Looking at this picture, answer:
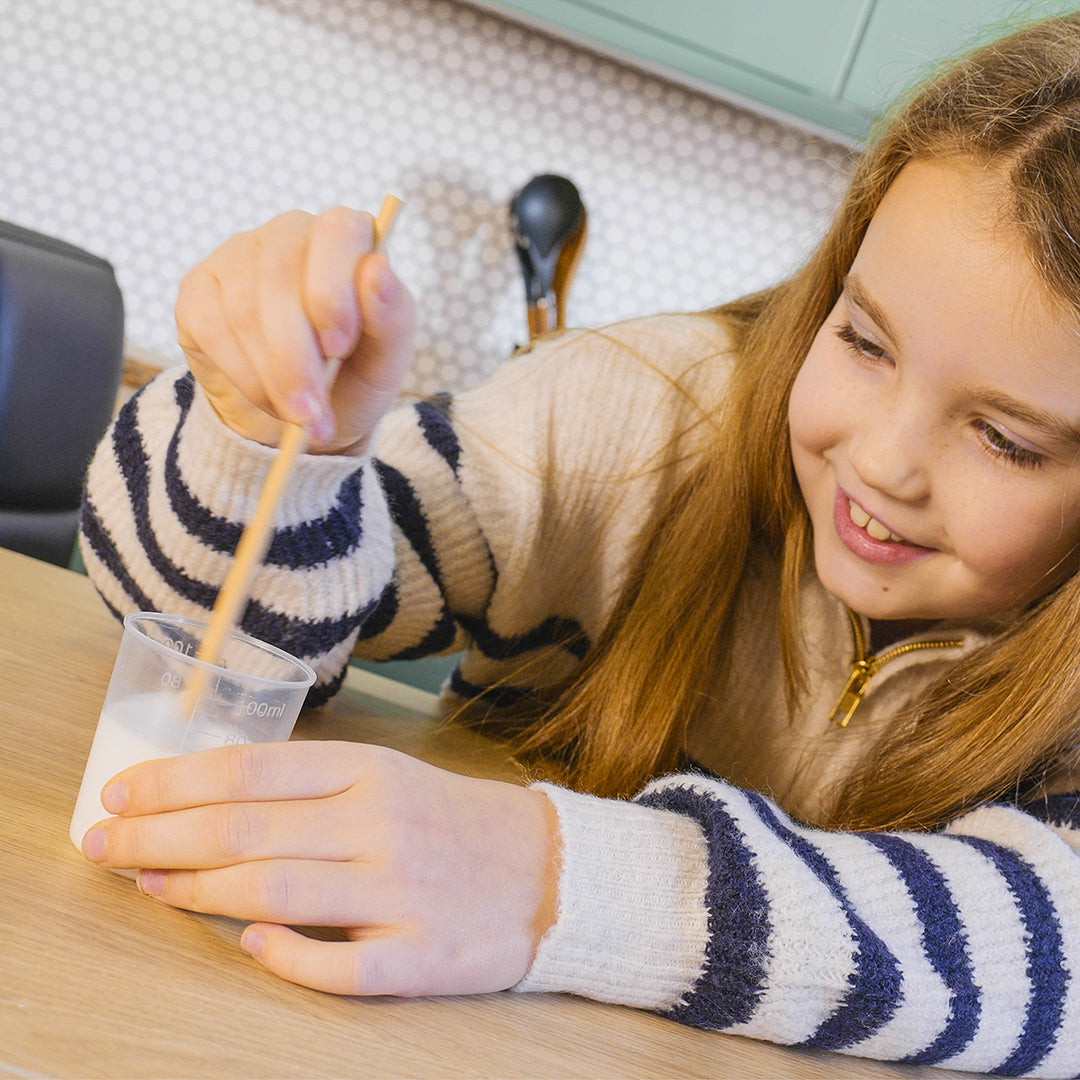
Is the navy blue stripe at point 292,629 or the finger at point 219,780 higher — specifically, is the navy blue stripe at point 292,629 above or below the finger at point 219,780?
below

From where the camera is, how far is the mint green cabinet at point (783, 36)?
5.79 ft

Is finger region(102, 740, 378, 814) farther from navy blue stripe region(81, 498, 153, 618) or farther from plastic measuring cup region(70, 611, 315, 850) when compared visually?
navy blue stripe region(81, 498, 153, 618)

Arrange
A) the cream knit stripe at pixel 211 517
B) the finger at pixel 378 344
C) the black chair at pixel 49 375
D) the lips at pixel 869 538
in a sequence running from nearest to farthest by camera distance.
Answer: the finger at pixel 378 344 < the cream knit stripe at pixel 211 517 < the lips at pixel 869 538 < the black chair at pixel 49 375

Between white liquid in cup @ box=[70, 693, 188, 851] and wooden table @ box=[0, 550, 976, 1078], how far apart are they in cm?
2

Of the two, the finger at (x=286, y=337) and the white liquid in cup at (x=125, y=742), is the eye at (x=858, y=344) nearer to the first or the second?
the finger at (x=286, y=337)

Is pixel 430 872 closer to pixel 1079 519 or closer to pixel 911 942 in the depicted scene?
pixel 911 942

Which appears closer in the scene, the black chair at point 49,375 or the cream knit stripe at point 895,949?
the cream knit stripe at point 895,949

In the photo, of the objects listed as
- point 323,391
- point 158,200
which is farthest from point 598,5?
point 323,391

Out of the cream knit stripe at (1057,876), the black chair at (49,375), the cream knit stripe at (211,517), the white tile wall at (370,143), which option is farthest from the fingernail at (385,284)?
the white tile wall at (370,143)

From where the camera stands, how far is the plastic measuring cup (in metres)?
0.48

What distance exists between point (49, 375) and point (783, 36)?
1.26 m

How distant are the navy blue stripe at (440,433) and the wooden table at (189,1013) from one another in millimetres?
381

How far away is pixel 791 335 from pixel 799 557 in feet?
0.61

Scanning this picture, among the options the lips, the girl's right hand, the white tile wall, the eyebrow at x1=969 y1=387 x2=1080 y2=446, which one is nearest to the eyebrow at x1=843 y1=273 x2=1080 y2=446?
the eyebrow at x1=969 y1=387 x2=1080 y2=446
